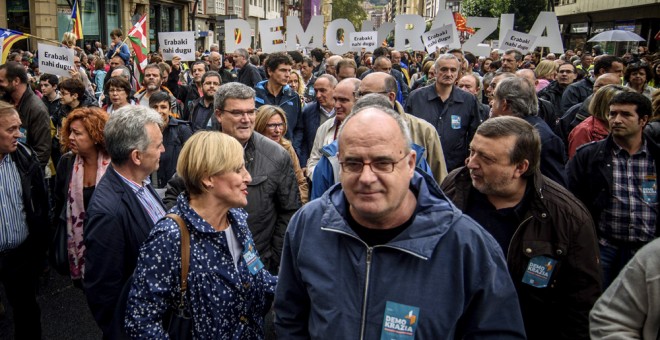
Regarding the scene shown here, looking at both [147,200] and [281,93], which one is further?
[281,93]

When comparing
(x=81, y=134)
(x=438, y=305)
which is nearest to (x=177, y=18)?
(x=81, y=134)

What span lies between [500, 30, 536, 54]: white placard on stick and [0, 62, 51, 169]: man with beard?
9.11 m

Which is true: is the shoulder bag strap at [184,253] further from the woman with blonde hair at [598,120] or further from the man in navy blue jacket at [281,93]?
the man in navy blue jacket at [281,93]

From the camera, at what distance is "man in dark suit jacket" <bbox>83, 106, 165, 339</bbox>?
9.00 ft

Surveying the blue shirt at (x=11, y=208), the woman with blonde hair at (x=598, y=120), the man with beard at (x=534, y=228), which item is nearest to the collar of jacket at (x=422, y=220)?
the man with beard at (x=534, y=228)

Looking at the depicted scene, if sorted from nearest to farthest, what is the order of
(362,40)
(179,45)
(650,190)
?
(650,190), (179,45), (362,40)

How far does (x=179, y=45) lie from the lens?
1112cm

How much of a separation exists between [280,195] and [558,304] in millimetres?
1874

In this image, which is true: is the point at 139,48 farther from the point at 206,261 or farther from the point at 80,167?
the point at 206,261

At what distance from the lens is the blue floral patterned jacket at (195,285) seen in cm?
243

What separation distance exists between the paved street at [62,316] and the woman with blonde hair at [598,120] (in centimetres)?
456

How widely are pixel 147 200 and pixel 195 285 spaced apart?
81 cm

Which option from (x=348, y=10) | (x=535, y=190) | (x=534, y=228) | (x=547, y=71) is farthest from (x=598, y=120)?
(x=348, y=10)

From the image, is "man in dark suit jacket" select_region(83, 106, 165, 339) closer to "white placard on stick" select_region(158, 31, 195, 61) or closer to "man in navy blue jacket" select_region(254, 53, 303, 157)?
"man in navy blue jacket" select_region(254, 53, 303, 157)
